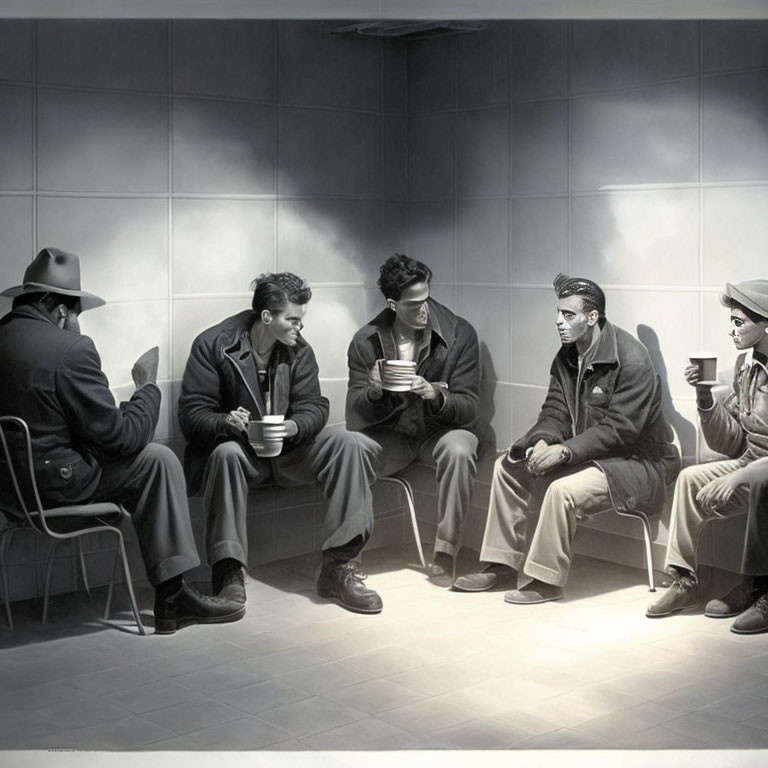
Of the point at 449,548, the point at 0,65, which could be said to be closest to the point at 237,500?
the point at 449,548

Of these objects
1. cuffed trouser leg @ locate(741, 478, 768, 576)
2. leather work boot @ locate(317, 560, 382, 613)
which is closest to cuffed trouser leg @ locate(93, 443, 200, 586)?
leather work boot @ locate(317, 560, 382, 613)

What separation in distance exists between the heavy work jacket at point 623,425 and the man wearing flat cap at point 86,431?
4.45 ft

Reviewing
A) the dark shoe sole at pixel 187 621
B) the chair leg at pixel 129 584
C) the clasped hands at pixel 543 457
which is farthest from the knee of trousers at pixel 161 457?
the clasped hands at pixel 543 457

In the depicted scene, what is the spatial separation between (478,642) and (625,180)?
164 cm

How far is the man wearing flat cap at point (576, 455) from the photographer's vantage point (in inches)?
185

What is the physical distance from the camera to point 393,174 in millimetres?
4879

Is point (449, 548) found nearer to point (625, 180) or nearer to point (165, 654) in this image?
point (165, 654)

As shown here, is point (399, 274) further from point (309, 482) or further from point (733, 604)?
point (733, 604)

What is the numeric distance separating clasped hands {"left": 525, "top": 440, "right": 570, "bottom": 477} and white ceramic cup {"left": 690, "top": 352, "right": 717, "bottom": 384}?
52 centimetres

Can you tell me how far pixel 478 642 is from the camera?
4582 mm

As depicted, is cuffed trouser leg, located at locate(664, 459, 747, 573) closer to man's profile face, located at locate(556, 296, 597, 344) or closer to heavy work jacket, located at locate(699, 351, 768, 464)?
heavy work jacket, located at locate(699, 351, 768, 464)

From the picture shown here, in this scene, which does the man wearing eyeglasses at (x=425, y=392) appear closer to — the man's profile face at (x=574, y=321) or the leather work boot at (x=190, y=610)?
the man's profile face at (x=574, y=321)

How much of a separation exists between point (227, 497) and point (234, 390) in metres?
0.38

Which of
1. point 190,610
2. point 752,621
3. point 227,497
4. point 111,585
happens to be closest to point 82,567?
point 111,585
